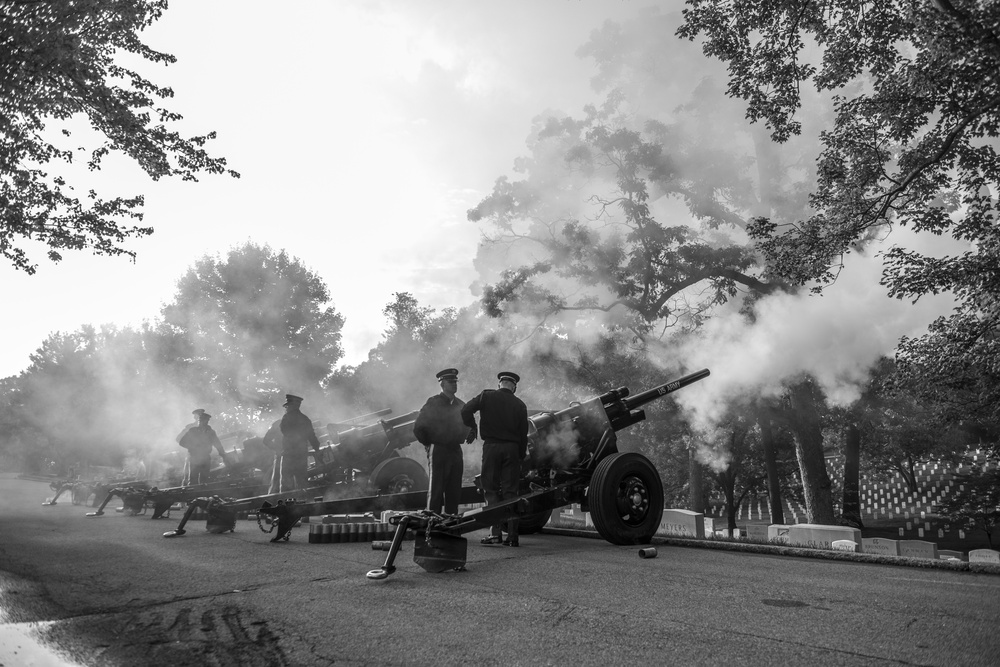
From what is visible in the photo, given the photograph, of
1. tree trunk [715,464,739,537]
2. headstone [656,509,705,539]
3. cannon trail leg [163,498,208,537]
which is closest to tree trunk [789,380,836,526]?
headstone [656,509,705,539]

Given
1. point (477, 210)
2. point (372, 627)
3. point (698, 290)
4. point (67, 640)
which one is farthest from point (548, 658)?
point (477, 210)

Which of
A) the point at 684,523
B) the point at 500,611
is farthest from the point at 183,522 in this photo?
the point at 684,523

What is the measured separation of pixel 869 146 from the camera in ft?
30.5

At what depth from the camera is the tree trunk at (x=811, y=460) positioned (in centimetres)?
1526

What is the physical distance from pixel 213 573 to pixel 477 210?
16342 millimetres

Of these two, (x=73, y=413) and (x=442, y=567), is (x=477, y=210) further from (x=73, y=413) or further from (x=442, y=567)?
(x=73, y=413)

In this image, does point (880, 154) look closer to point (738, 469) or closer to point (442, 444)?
point (442, 444)

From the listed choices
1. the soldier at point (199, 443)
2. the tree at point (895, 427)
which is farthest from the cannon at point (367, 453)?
the tree at point (895, 427)

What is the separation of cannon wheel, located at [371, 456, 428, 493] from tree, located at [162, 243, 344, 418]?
26549 mm

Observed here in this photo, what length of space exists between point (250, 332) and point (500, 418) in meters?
33.4

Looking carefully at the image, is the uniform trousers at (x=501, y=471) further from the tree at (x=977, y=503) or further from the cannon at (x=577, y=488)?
the tree at (x=977, y=503)

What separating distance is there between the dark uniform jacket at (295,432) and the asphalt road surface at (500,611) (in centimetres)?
→ 455

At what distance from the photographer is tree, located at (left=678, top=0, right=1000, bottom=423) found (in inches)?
356

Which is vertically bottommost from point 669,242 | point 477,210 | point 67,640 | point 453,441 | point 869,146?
point 67,640
